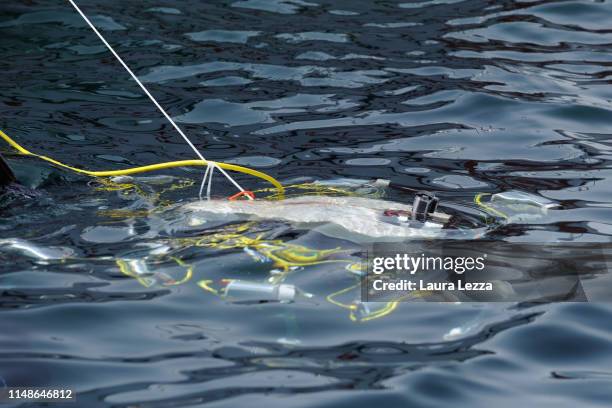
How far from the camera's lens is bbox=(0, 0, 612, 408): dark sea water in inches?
142

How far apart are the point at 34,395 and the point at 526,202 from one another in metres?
2.92

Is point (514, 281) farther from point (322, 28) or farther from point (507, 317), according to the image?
point (322, 28)

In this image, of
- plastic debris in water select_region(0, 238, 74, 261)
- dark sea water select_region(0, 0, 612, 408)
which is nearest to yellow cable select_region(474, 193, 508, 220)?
dark sea water select_region(0, 0, 612, 408)

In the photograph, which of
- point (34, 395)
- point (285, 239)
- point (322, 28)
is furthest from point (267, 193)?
Result: point (322, 28)

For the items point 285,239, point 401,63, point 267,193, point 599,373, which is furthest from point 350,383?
point 401,63

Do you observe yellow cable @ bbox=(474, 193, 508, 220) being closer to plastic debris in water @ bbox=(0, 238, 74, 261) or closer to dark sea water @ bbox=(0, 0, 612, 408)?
dark sea water @ bbox=(0, 0, 612, 408)

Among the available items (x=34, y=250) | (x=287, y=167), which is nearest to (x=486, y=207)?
(x=287, y=167)

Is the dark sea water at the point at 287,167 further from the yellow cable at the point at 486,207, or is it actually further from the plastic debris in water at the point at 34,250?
the yellow cable at the point at 486,207

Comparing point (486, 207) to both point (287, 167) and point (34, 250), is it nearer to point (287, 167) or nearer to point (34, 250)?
point (287, 167)

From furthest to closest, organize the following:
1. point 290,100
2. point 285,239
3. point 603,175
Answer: point 290,100 < point 603,175 < point 285,239

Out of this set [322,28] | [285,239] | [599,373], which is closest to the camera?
[599,373]

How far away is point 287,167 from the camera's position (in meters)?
6.24

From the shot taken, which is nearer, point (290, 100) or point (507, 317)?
point (507, 317)

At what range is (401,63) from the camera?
8.10m
